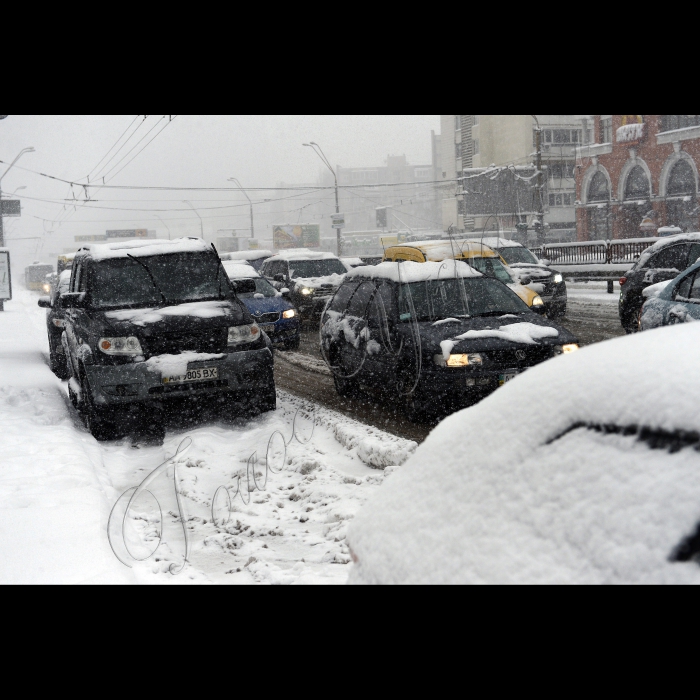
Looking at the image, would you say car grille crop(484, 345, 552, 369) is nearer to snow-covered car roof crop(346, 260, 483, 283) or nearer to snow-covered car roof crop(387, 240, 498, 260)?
snow-covered car roof crop(346, 260, 483, 283)

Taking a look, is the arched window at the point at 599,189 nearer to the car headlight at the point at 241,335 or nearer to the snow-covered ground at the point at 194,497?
the snow-covered ground at the point at 194,497

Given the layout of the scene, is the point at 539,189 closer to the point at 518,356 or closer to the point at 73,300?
the point at 518,356

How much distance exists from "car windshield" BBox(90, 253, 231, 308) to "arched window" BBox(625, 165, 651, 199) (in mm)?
39485

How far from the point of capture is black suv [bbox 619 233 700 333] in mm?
12836

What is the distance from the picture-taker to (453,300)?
844 cm

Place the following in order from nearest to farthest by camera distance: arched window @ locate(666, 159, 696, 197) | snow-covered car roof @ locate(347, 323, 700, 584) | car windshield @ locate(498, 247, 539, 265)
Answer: snow-covered car roof @ locate(347, 323, 700, 584) < car windshield @ locate(498, 247, 539, 265) < arched window @ locate(666, 159, 696, 197)

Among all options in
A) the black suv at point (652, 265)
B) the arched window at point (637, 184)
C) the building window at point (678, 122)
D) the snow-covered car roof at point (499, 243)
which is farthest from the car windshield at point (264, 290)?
the arched window at point (637, 184)

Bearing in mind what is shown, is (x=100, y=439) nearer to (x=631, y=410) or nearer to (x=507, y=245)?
(x=631, y=410)

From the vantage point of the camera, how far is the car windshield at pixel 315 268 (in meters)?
19.6

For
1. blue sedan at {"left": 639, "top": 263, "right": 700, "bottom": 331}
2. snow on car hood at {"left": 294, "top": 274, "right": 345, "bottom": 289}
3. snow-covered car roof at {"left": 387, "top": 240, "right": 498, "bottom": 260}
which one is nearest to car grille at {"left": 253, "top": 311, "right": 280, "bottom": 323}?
snow-covered car roof at {"left": 387, "top": 240, "right": 498, "bottom": 260}

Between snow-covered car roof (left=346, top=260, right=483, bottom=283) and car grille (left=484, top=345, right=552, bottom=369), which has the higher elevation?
snow-covered car roof (left=346, top=260, right=483, bottom=283)

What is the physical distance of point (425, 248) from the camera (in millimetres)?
15055

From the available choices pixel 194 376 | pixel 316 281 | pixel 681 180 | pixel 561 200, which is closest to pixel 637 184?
pixel 681 180
